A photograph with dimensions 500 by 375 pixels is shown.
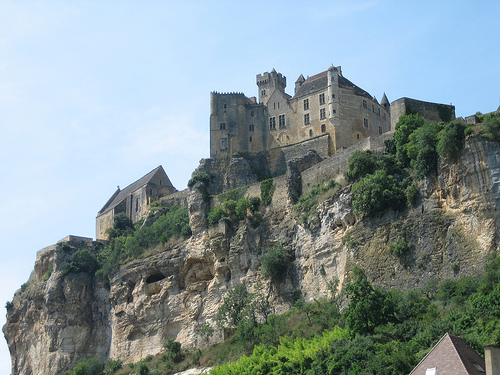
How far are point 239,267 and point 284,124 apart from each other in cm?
1679

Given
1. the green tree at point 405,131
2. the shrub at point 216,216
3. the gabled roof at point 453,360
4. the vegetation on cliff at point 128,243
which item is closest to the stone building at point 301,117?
the vegetation on cliff at point 128,243

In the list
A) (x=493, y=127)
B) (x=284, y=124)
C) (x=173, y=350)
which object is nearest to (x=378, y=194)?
(x=493, y=127)

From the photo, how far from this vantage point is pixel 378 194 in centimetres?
4250

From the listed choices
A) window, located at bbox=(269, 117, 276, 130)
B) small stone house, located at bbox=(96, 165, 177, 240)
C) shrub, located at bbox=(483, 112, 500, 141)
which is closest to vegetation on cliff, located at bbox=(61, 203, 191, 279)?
small stone house, located at bbox=(96, 165, 177, 240)

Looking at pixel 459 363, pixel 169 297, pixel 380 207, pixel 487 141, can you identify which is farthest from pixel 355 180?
pixel 459 363

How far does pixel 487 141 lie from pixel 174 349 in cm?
2413

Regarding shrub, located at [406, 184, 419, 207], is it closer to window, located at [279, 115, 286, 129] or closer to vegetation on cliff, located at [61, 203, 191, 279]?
vegetation on cliff, located at [61, 203, 191, 279]

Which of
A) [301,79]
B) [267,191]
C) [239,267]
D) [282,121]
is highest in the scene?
[301,79]

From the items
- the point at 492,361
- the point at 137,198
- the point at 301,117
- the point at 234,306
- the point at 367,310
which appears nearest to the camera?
the point at 492,361

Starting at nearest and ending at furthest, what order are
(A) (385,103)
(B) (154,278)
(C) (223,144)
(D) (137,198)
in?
(B) (154,278) → (C) (223,144) → (A) (385,103) → (D) (137,198)

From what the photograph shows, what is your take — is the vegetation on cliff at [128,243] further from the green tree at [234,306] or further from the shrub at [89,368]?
the green tree at [234,306]

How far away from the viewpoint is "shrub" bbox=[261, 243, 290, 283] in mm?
47656

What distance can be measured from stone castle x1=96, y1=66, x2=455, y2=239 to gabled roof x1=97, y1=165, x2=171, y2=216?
97 centimetres

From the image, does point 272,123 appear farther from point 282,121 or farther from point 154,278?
point 154,278
